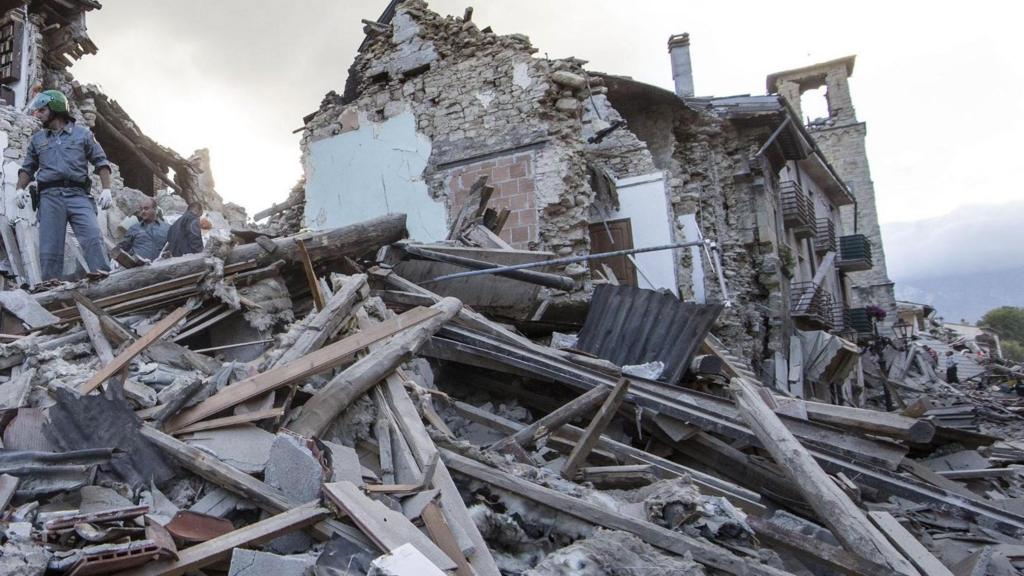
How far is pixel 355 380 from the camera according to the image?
3.34m

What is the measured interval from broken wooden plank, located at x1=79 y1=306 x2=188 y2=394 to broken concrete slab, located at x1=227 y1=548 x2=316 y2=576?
1.57m

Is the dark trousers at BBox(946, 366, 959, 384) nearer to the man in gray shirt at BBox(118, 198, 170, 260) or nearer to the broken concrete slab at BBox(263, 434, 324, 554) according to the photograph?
the man in gray shirt at BBox(118, 198, 170, 260)

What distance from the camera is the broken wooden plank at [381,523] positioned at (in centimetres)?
213

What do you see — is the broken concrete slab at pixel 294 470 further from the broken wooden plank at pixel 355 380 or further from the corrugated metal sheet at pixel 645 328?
the corrugated metal sheet at pixel 645 328

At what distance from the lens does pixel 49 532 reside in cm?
205

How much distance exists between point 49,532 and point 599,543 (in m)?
1.85

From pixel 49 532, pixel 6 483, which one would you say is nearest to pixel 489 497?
pixel 49 532

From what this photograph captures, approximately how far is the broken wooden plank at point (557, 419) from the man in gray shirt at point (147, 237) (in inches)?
208

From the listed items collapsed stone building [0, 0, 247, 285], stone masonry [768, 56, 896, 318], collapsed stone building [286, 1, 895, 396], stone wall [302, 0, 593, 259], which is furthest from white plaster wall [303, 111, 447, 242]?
stone masonry [768, 56, 896, 318]

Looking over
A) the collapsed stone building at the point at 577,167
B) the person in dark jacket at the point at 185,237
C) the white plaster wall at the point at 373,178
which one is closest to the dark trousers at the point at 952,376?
the collapsed stone building at the point at 577,167

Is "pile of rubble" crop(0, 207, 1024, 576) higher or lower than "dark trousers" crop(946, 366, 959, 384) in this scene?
higher

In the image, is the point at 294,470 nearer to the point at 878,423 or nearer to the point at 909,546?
the point at 909,546

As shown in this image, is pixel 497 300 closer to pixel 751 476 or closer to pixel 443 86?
pixel 751 476

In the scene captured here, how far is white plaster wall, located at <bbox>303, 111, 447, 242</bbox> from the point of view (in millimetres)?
9336
